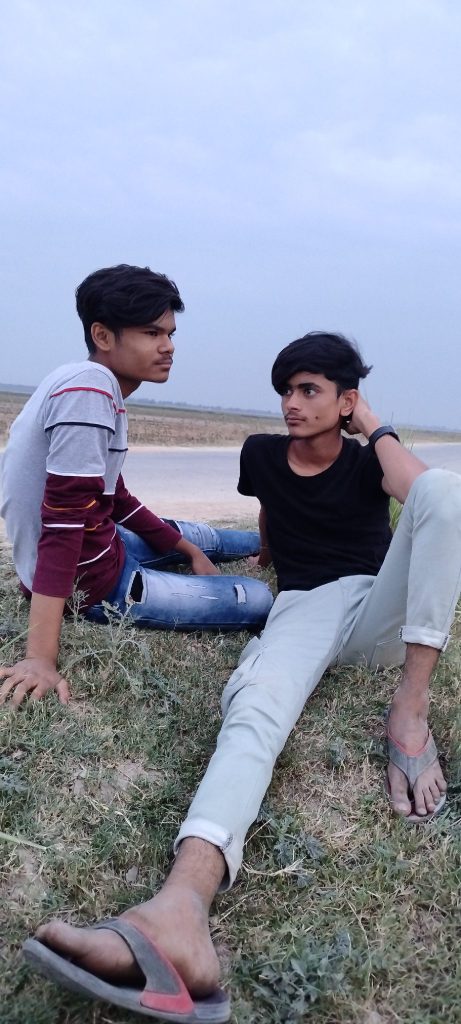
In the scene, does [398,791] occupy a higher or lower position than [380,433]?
lower

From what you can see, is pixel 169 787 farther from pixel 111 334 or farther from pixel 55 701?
pixel 111 334

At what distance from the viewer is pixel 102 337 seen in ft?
8.58

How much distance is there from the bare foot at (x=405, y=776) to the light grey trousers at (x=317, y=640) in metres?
0.22

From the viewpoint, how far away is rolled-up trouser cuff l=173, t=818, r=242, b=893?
5.21 ft

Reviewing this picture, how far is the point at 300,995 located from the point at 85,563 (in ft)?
5.09

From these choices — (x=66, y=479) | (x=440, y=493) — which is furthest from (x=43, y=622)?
(x=440, y=493)

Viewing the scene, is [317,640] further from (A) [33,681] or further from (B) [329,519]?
(A) [33,681]

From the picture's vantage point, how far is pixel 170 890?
1461mm

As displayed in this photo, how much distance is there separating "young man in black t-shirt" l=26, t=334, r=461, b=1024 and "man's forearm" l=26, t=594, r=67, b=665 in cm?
60

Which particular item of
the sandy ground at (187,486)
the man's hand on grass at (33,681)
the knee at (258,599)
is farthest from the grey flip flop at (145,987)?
the sandy ground at (187,486)

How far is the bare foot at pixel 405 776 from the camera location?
78.0 inches

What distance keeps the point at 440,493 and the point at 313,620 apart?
64 cm

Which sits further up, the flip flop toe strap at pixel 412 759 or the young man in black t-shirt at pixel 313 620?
the young man in black t-shirt at pixel 313 620

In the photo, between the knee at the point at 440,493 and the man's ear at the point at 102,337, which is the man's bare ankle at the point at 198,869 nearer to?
the knee at the point at 440,493
